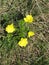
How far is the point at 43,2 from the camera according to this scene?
278cm

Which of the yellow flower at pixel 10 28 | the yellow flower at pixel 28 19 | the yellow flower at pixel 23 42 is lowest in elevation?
the yellow flower at pixel 23 42

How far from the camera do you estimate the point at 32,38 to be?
8.50 feet

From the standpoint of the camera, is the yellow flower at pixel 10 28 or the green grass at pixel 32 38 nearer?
the green grass at pixel 32 38

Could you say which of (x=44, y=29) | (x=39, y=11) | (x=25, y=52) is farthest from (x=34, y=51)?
(x=39, y=11)

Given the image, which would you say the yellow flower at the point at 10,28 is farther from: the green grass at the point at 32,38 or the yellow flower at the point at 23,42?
the yellow flower at the point at 23,42

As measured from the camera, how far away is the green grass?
2500 millimetres

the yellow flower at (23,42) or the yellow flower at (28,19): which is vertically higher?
the yellow flower at (28,19)

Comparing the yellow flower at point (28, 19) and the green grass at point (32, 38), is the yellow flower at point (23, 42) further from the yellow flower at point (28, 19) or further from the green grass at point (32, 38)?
the yellow flower at point (28, 19)

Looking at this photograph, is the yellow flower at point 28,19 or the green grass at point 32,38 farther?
the yellow flower at point 28,19

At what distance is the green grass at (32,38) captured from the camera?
98.4 inches

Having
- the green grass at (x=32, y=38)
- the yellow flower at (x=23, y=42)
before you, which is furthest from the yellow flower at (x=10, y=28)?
the yellow flower at (x=23, y=42)

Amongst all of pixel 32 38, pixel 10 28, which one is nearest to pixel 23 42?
pixel 32 38

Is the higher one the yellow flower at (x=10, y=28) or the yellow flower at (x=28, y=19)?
the yellow flower at (x=28, y=19)

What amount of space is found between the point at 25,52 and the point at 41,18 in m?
0.43
